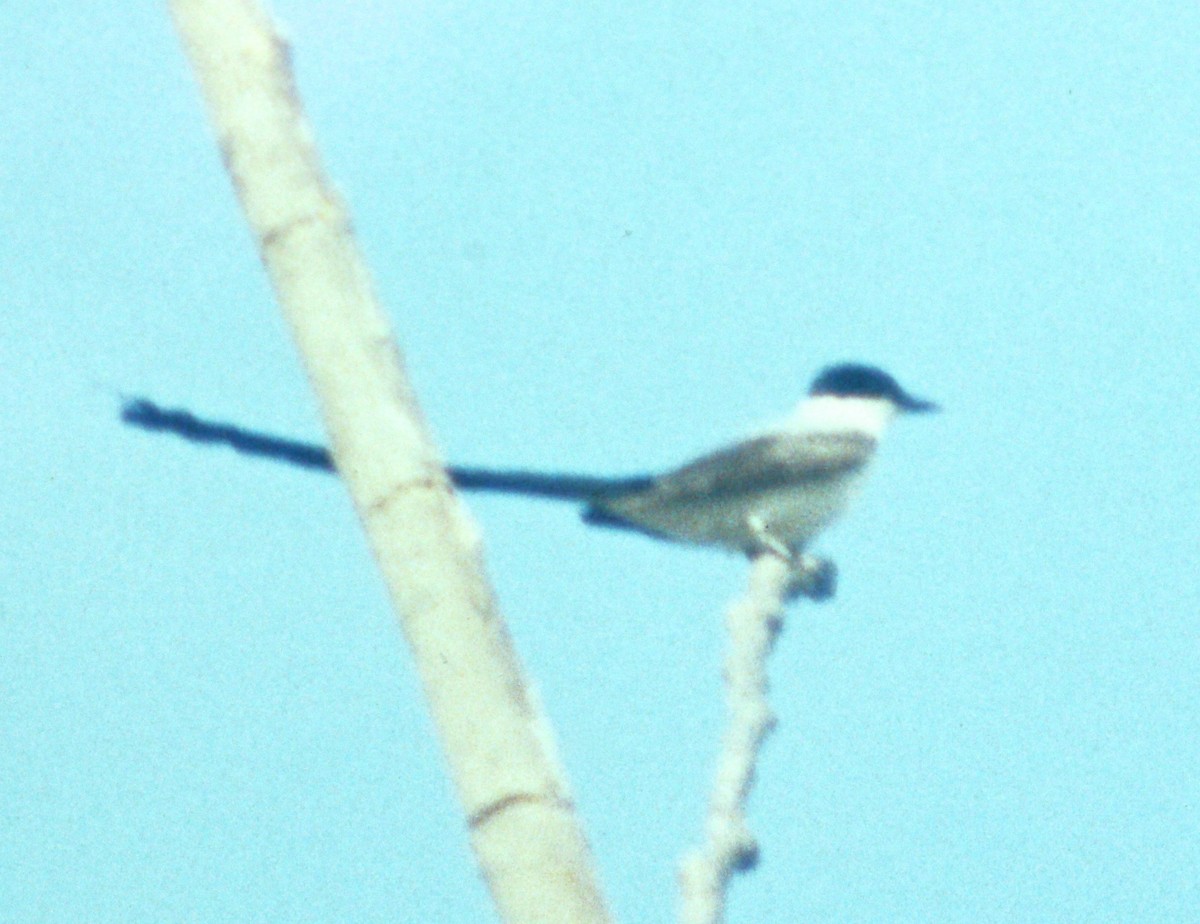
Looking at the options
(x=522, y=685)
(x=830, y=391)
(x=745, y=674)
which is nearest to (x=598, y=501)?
(x=830, y=391)

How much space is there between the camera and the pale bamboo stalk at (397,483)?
1743mm

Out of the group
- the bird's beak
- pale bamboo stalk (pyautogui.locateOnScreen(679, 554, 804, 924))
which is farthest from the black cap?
pale bamboo stalk (pyautogui.locateOnScreen(679, 554, 804, 924))

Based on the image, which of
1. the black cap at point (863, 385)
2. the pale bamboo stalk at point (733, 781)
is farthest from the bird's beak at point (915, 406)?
the pale bamboo stalk at point (733, 781)

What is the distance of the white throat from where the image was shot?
6000 millimetres

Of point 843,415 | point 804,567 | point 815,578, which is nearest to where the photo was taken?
point 804,567

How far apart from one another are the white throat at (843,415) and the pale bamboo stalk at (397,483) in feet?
13.1

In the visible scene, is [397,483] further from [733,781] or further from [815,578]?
[815,578]

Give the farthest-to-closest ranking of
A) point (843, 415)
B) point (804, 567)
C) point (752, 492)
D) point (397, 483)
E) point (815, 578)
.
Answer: point (843, 415)
point (752, 492)
point (815, 578)
point (804, 567)
point (397, 483)

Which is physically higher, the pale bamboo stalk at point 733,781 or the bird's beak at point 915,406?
the bird's beak at point 915,406

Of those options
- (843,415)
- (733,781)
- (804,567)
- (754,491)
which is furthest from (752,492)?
(733,781)

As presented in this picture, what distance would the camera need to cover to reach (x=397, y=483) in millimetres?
1861

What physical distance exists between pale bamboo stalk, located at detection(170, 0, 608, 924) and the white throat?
4003mm

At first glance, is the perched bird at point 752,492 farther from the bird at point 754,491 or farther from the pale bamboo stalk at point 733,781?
the pale bamboo stalk at point 733,781

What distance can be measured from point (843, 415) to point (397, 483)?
4501 mm
